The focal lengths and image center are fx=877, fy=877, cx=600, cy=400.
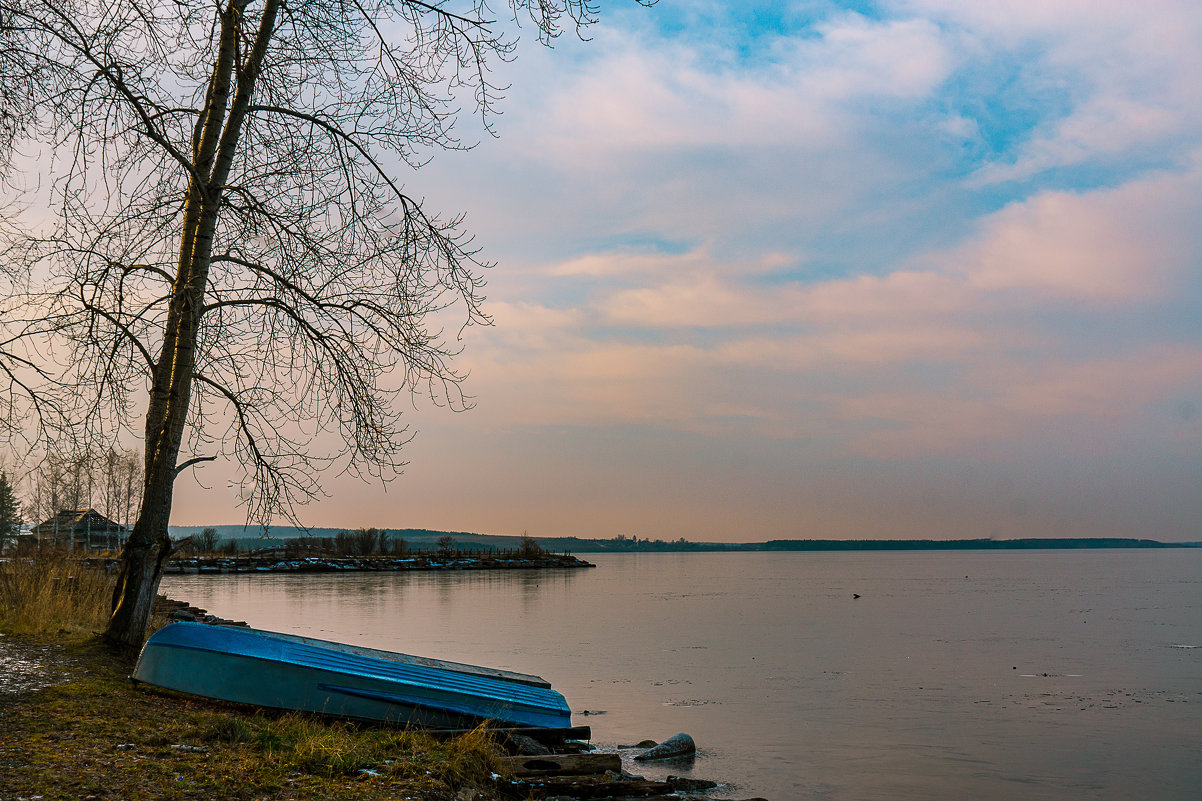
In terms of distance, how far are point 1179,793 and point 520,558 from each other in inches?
3911

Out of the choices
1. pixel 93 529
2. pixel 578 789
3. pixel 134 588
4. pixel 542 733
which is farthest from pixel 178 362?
pixel 93 529

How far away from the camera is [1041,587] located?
195ft

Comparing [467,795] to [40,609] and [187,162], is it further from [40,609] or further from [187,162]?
[40,609]

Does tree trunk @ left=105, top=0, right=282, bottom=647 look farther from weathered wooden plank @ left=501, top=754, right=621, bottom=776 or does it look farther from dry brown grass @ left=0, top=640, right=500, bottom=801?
weathered wooden plank @ left=501, top=754, right=621, bottom=776

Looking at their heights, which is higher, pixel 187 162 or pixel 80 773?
pixel 187 162

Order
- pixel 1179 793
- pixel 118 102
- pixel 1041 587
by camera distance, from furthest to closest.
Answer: pixel 1041 587 < pixel 1179 793 < pixel 118 102

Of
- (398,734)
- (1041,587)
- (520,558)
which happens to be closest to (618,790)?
(398,734)

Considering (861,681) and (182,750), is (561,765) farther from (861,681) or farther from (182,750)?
(861,681)

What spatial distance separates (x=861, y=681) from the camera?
18828 millimetres

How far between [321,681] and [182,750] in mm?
2833

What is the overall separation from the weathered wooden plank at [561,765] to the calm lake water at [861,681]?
2.59m

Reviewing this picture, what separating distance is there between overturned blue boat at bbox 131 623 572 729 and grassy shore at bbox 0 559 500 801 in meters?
0.20

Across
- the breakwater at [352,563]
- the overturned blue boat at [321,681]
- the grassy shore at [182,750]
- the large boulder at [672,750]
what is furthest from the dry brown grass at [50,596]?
the breakwater at [352,563]

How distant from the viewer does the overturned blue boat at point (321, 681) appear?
8406 mm
